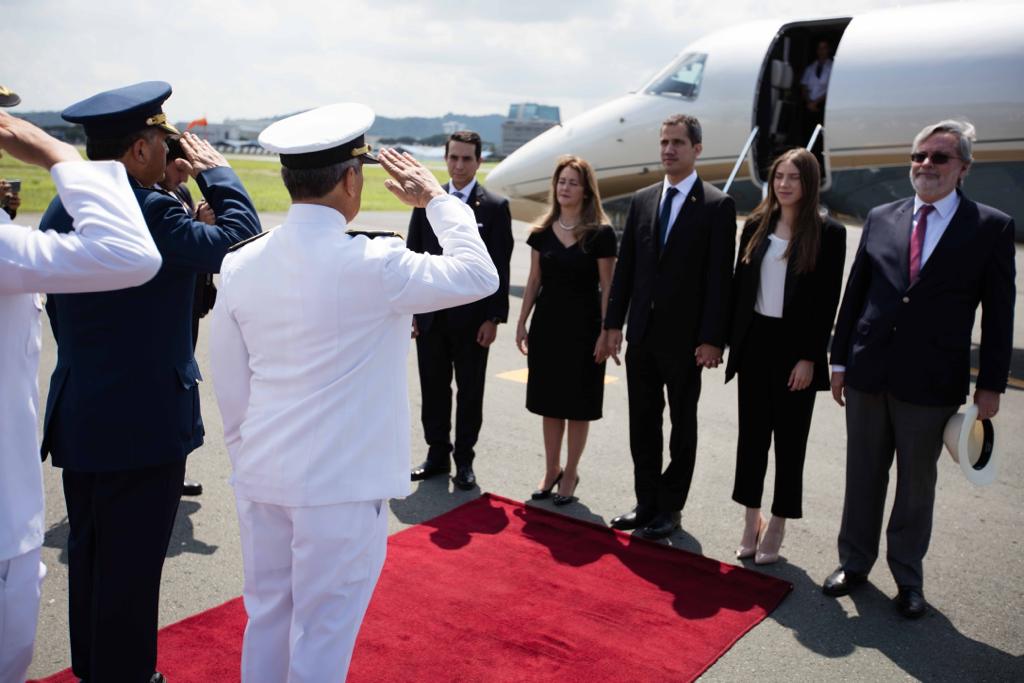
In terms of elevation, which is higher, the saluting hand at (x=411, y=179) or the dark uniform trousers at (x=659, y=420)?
the saluting hand at (x=411, y=179)

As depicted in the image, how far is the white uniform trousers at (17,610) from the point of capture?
6.70 feet

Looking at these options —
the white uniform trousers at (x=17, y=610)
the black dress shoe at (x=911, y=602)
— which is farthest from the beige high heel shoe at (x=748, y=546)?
the white uniform trousers at (x=17, y=610)

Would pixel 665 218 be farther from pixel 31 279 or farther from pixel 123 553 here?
pixel 31 279

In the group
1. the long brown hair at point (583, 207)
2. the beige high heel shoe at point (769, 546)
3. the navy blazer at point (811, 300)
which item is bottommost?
the beige high heel shoe at point (769, 546)

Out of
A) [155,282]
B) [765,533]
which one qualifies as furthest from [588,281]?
[155,282]

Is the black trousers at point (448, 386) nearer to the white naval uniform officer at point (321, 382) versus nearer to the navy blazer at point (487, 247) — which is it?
the navy blazer at point (487, 247)

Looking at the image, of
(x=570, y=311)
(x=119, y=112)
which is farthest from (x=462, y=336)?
(x=119, y=112)

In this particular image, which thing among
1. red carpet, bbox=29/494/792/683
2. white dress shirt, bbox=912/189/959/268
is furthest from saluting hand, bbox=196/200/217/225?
white dress shirt, bbox=912/189/959/268

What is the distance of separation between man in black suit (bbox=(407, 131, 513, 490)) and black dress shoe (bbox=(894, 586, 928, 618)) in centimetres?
235

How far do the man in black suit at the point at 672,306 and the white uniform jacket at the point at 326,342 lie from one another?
2.27m

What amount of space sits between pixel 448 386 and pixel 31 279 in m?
3.67

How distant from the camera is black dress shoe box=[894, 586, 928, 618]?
12.3 ft

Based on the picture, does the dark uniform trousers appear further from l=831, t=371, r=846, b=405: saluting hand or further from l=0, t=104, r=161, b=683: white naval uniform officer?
l=0, t=104, r=161, b=683: white naval uniform officer

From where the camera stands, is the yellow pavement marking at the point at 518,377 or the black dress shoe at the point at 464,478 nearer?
the black dress shoe at the point at 464,478
